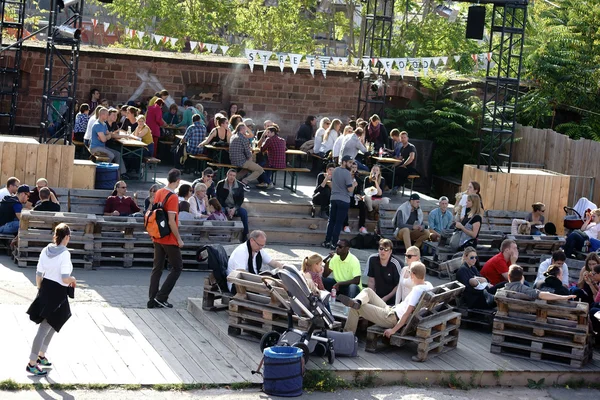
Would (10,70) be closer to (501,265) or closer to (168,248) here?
(168,248)

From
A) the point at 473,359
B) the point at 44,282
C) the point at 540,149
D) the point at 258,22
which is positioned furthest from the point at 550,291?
Result: the point at 258,22

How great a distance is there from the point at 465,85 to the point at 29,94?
11488 millimetres

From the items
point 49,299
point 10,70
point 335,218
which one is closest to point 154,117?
point 10,70

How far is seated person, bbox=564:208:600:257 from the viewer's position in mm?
17766

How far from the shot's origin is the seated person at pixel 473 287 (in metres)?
13.6

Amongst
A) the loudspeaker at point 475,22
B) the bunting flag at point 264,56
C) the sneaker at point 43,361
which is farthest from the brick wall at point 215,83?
the sneaker at point 43,361

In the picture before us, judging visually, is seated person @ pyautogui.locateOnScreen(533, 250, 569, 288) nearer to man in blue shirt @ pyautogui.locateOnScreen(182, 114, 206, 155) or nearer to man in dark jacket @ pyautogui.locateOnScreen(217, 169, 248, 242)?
man in dark jacket @ pyautogui.locateOnScreen(217, 169, 248, 242)

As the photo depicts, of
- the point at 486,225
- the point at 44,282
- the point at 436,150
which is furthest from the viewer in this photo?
the point at 436,150

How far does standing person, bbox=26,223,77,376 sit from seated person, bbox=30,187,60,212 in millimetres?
5441

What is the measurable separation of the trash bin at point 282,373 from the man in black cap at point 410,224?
8.13 m

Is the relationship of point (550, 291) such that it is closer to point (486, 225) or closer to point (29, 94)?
point (486, 225)

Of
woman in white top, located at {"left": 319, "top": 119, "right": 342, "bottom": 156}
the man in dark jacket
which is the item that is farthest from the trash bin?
woman in white top, located at {"left": 319, "top": 119, "right": 342, "bottom": 156}

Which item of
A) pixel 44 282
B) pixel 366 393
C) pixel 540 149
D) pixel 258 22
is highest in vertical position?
pixel 258 22

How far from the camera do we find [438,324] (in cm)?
1186
